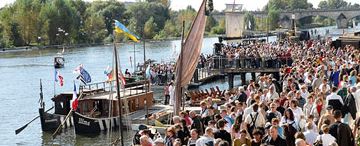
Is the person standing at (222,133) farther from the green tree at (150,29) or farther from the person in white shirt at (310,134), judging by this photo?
the green tree at (150,29)

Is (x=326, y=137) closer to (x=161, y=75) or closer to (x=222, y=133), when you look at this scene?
(x=222, y=133)

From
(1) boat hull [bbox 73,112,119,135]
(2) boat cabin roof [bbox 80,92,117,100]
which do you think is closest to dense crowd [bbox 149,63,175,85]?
(2) boat cabin roof [bbox 80,92,117,100]

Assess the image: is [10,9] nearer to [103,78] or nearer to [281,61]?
[103,78]

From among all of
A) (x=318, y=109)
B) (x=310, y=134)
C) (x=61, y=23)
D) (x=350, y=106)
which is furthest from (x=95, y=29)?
(x=310, y=134)

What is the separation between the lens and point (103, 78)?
227 feet

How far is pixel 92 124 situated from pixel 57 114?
331cm

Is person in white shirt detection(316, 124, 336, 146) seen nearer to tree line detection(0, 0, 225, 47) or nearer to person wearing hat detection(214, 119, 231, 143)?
person wearing hat detection(214, 119, 231, 143)

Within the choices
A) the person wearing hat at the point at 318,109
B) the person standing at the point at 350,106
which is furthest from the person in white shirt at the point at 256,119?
the person standing at the point at 350,106

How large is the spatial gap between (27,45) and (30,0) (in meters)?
10.7

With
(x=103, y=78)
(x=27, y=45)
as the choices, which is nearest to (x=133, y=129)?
(x=103, y=78)

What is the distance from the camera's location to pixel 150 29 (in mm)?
156625

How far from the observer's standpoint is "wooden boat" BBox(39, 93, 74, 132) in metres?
35.8

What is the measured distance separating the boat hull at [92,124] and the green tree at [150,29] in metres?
121

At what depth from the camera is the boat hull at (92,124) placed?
3375 cm
